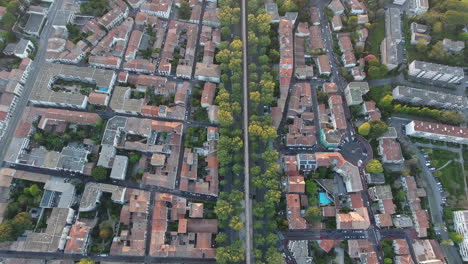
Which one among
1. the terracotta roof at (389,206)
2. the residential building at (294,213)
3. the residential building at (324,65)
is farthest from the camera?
the residential building at (324,65)

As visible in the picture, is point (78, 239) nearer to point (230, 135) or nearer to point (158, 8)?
point (230, 135)

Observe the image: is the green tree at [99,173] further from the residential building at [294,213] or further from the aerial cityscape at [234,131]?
the residential building at [294,213]

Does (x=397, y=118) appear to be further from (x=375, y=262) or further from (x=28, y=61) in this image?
(x=28, y=61)

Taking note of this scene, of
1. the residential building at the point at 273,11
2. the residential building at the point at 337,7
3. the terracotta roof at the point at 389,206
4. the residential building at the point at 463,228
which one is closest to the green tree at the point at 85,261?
the terracotta roof at the point at 389,206

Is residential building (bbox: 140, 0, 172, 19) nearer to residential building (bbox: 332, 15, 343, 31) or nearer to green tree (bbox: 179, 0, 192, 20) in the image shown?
green tree (bbox: 179, 0, 192, 20)

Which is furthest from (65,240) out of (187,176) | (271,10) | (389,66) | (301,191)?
(389,66)

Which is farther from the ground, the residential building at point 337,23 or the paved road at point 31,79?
the residential building at point 337,23

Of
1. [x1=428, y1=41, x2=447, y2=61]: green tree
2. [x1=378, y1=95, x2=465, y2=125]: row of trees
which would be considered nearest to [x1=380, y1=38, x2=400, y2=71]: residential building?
[x1=428, y1=41, x2=447, y2=61]: green tree

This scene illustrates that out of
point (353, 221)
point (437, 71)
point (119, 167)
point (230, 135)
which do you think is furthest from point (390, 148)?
point (119, 167)
